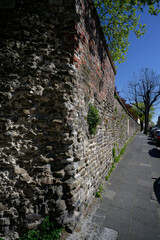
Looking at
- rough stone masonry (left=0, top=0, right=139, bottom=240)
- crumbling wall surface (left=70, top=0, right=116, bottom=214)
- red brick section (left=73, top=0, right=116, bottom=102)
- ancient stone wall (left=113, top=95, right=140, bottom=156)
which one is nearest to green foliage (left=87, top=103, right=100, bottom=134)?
crumbling wall surface (left=70, top=0, right=116, bottom=214)

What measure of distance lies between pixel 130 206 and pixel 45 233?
6.71 feet

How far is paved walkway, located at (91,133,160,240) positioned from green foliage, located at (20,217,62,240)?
82 cm

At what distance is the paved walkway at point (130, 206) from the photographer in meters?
2.50

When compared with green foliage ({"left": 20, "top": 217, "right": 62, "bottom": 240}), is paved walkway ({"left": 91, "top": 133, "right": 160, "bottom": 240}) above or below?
below

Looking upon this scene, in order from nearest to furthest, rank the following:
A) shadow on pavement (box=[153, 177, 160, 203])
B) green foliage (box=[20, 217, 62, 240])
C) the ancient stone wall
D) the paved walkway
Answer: green foliage (box=[20, 217, 62, 240]) → the paved walkway → shadow on pavement (box=[153, 177, 160, 203]) → the ancient stone wall

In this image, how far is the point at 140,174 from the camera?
5277 millimetres

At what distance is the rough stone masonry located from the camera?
222 centimetres

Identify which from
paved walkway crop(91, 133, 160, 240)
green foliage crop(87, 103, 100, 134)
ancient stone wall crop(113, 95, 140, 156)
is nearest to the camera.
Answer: paved walkway crop(91, 133, 160, 240)

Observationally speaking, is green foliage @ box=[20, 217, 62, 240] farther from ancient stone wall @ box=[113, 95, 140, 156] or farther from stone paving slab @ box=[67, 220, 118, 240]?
ancient stone wall @ box=[113, 95, 140, 156]

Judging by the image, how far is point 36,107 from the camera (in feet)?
7.70

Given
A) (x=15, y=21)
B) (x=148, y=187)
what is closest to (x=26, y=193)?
(x=15, y=21)

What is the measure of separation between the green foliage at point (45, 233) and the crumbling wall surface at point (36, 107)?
0.34 ft

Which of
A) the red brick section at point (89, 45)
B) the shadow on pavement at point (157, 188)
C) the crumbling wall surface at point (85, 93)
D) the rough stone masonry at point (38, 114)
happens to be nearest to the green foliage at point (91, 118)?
the crumbling wall surface at point (85, 93)

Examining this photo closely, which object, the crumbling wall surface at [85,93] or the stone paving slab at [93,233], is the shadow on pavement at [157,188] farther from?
the stone paving slab at [93,233]
